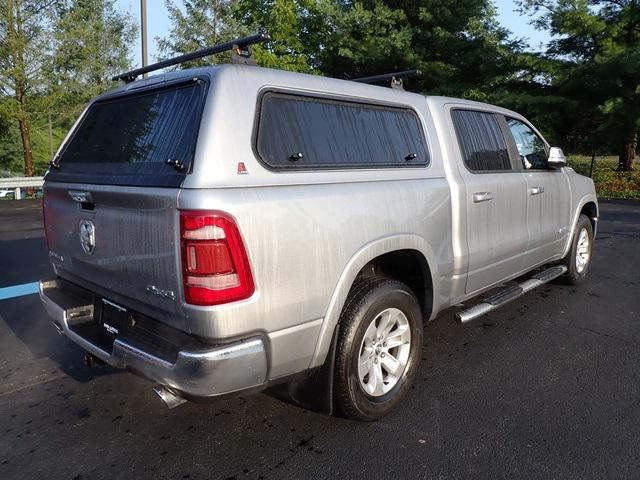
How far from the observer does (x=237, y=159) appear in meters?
2.33

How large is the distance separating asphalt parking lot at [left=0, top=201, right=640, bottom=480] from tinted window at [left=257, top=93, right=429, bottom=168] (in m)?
1.29

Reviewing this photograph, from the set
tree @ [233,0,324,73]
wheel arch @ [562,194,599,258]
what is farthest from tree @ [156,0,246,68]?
wheel arch @ [562,194,599,258]

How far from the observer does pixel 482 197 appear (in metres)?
3.70

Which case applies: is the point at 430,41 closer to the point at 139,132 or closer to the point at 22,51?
the point at 22,51

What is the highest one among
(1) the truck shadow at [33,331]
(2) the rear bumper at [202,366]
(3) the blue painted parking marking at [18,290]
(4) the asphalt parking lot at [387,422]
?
(2) the rear bumper at [202,366]

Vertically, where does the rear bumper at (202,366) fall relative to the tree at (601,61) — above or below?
below

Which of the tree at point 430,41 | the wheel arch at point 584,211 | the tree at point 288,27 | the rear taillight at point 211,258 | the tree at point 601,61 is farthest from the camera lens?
the tree at point 430,41

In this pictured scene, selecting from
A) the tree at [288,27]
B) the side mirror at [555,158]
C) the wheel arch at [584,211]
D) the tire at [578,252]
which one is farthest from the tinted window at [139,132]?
the tree at [288,27]

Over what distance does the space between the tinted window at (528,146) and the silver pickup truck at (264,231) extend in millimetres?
937

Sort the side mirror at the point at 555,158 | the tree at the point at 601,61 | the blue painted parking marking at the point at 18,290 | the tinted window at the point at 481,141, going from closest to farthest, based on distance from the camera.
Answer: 1. the tinted window at the point at 481,141
2. the side mirror at the point at 555,158
3. the blue painted parking marking at the point at 18,290
4. the tree at the point at 601,61

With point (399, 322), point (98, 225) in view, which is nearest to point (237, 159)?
point (98, 225)

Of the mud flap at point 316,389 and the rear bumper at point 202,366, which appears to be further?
the mud flap at point 316,389

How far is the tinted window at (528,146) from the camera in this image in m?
4.51

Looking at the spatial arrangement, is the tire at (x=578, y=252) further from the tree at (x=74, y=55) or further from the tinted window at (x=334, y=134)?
the tree at (x=74, y=55)
